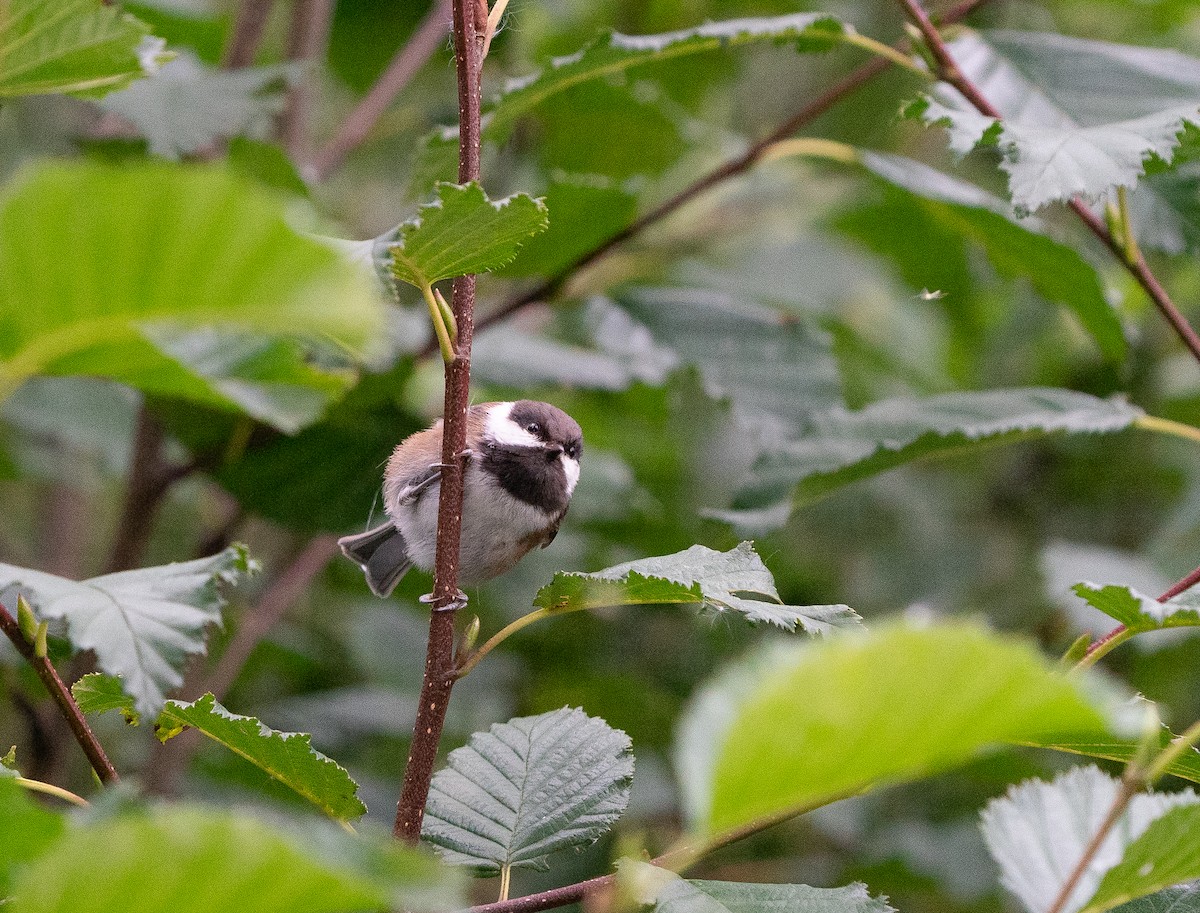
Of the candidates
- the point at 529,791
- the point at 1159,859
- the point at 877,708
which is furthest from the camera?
the point at 529,791

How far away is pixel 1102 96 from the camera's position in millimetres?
1677

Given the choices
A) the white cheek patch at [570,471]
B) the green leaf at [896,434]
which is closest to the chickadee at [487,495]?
the white cheek patch at [570,471]

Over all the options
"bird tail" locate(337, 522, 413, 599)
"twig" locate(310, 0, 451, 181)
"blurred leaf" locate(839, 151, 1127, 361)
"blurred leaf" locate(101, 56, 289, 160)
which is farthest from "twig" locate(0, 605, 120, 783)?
"twig" locate(310, 0, 451, 181)

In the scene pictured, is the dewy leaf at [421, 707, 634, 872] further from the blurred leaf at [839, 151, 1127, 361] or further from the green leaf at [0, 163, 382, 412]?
the blurred leaf at [839, 151, 1127, 361]

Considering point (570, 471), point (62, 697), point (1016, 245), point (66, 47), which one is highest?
point (66, 47)

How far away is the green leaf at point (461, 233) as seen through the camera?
899mm

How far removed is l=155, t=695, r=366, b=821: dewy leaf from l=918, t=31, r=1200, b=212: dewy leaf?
2.83ft

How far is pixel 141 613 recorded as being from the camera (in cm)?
95

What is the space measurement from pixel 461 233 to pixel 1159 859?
2.18ft

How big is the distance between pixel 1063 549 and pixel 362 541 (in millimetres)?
1322

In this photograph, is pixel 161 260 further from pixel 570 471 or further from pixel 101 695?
pixel 570 471

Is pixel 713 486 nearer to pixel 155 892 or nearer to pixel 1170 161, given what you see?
pixel 1170 161

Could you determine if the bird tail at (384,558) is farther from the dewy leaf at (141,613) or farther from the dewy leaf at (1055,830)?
the dewy leaf at (1055,830)

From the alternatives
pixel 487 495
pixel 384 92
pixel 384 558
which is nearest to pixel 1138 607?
pixel 487 495
